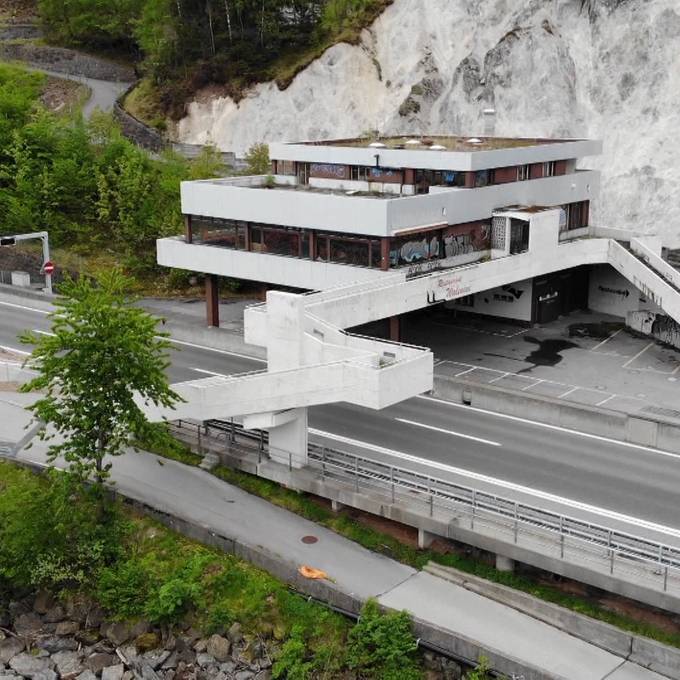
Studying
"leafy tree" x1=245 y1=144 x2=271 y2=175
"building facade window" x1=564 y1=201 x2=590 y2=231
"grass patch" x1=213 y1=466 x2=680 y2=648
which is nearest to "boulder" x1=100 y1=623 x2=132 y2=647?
"grass patch" x1=213 y1=466 x2=680 y2=648

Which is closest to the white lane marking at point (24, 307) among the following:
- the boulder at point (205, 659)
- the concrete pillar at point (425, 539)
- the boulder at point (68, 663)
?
the boulder at point (68, 663)

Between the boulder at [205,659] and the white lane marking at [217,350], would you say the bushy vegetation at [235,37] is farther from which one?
the boulder at [205,659]

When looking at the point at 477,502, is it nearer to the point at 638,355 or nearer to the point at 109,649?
the point at 109,649

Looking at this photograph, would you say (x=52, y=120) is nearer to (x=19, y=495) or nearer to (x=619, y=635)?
(x=19, y=495)

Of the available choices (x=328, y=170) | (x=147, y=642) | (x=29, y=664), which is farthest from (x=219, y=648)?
(x=328, y=170)

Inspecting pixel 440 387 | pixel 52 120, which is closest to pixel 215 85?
pixel 52 120

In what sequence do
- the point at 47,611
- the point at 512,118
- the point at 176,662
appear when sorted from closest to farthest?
1. the point at 176,662
2. the point at 47,611
3. the point at 512,118
